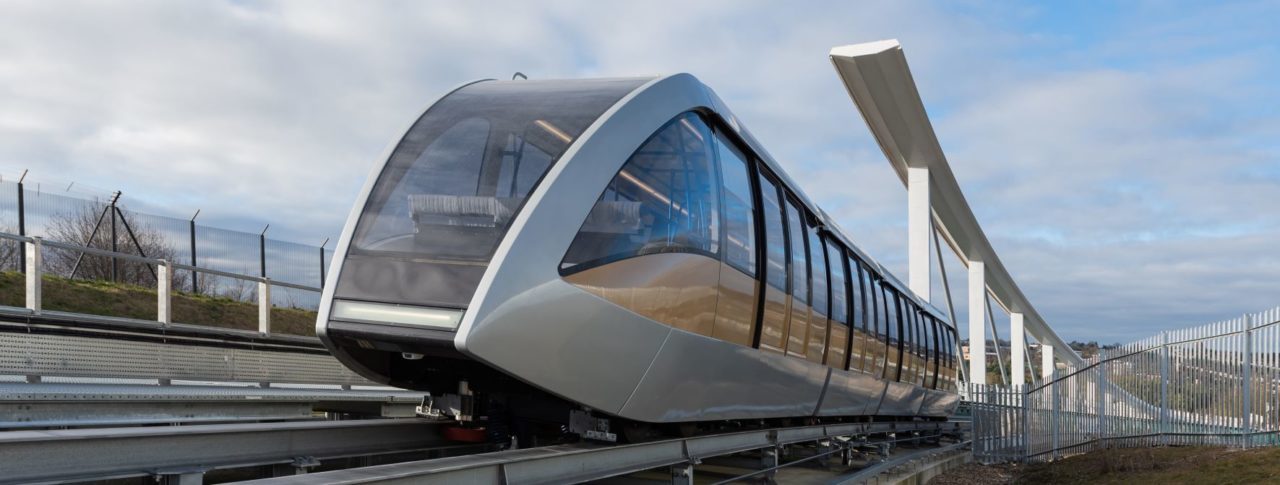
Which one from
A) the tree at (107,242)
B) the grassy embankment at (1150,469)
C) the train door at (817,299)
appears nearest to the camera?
the train door at (817,299)

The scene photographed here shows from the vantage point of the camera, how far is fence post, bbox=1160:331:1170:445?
14867mm

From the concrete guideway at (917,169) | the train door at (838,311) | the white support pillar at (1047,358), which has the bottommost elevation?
the white support pillar at (1047,358)

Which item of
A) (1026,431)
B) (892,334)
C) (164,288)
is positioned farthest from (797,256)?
(1026,431)

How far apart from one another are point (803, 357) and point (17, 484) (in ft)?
21.6

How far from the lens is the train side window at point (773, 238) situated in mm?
8352

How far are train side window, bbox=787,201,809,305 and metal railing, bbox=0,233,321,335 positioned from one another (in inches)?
304

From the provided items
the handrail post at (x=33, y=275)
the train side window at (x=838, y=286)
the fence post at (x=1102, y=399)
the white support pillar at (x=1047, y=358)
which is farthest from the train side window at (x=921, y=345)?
the white support pillar at (x=1047, y=358)

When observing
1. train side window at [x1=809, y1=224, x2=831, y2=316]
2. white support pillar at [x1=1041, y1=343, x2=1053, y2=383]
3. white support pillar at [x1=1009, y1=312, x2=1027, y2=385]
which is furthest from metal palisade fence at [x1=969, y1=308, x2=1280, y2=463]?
white support pillar at [x1=1041, y1=343, x2=1053, y2=383]

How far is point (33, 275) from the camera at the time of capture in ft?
38.1

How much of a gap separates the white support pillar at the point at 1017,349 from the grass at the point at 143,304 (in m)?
45.4

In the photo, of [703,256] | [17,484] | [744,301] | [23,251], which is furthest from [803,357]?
[23,251]

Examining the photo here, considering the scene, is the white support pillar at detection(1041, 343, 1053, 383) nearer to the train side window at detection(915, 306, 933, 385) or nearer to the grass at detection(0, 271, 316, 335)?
the train side window at detection(915, 306, 933, 385)

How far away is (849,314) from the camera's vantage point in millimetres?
11969

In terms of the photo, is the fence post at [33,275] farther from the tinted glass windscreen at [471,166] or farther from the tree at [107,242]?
the tinted glass windscreen at [471,166]
